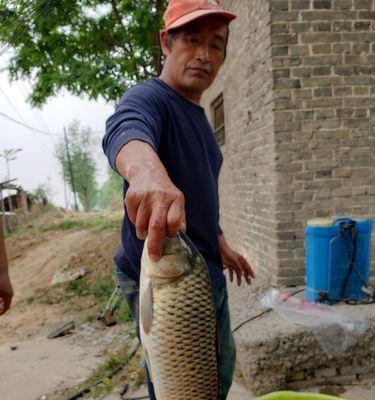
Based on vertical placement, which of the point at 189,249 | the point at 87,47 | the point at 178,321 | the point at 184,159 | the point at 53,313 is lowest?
the point at 53,313

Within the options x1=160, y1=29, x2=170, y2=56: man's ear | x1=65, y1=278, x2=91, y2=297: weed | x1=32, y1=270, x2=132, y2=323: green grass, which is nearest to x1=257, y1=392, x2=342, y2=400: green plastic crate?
→ x1=160, y1=29, x2=170, y2=56: man's ear

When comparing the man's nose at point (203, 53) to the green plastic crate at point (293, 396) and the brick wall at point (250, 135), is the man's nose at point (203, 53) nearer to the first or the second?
the green plastic crate at point (293, 396)

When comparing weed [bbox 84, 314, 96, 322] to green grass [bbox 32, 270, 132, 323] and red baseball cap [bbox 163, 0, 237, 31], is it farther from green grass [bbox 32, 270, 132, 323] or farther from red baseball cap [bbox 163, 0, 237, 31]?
red baseball cap [bbox 163, 0, 237, 31]

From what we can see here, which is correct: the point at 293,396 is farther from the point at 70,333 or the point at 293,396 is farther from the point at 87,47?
the point at 87,47

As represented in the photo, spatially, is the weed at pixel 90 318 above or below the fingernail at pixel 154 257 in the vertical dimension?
below

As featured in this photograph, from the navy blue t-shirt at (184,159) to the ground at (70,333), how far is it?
86.4 inches

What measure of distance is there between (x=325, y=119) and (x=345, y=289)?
179cm

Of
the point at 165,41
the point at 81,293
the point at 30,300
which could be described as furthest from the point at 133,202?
the point at 30,300

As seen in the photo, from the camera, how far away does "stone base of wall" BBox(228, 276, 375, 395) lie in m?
3.37

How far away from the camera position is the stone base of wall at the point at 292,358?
337cm

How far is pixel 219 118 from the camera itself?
7.86 metres

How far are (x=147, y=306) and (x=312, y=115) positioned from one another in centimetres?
371

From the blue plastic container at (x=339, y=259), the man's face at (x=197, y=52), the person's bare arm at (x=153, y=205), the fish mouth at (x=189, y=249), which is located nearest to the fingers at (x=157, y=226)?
the person's bare arm at (x=153, y=205)

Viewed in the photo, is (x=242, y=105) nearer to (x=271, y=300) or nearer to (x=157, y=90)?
(x=271, y=300)
